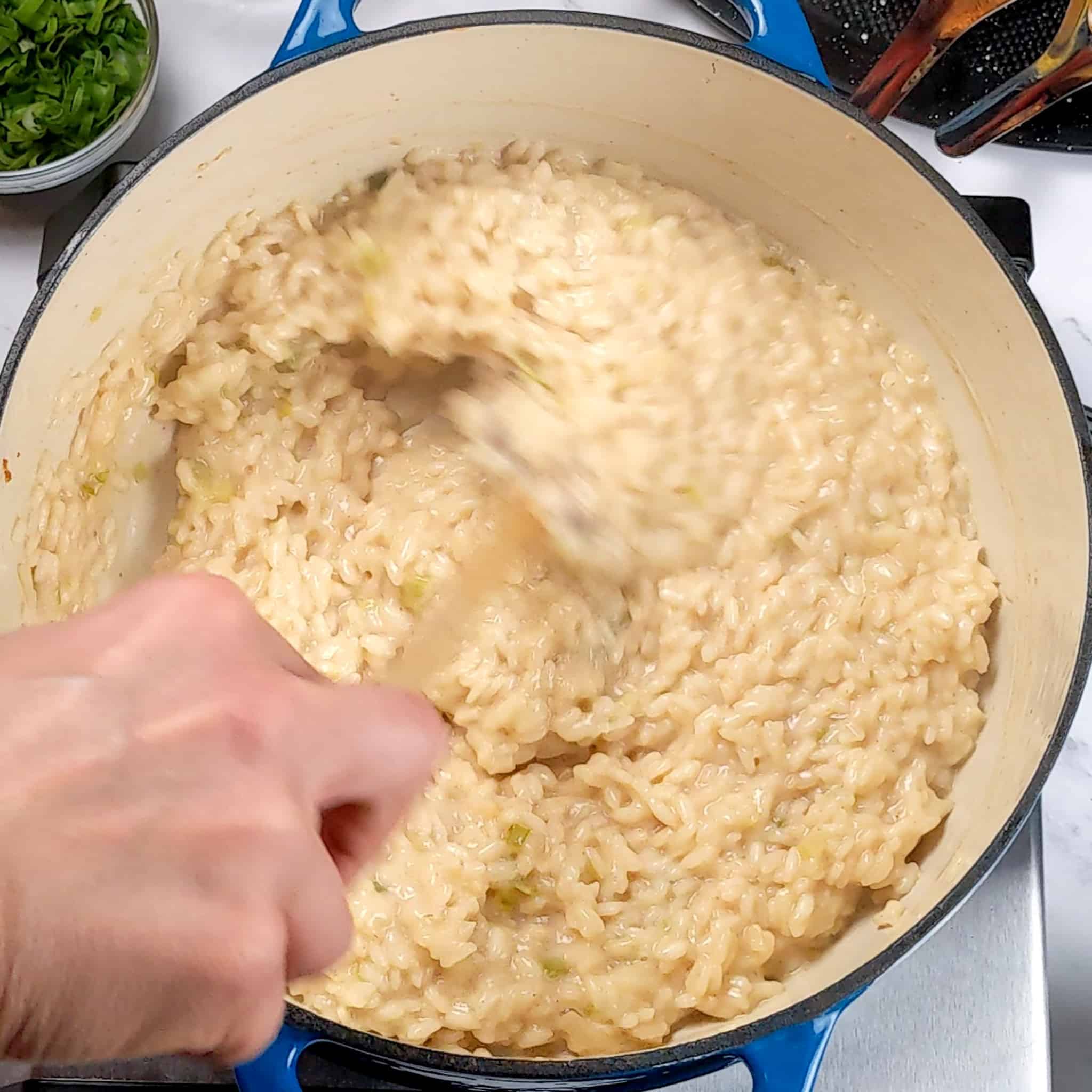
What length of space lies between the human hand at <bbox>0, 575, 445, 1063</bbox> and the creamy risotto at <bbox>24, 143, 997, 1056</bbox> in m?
0.57

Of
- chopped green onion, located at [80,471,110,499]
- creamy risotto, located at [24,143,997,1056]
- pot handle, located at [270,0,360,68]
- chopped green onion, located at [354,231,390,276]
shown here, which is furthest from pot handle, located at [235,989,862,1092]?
pot handle, located at [270,0,360,68]

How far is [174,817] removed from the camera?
678 mm

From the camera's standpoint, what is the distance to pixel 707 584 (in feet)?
4.76

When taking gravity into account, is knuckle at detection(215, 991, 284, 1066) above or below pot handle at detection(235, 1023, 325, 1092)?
above

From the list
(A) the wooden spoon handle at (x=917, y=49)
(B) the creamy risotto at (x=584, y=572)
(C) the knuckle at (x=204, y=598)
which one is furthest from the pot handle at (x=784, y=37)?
(C) the knuckle at (x=204, y=598)

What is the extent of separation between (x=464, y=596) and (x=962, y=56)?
1021 millimetres

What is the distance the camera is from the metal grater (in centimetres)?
158

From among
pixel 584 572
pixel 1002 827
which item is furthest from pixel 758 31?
pixel 1002 827

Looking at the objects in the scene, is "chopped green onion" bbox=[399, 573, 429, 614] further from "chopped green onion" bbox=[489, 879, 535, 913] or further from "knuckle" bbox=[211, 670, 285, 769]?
"knuckle" bbox=[211, 670, 285, 769]

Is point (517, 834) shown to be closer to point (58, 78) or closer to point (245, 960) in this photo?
point (245, 960)

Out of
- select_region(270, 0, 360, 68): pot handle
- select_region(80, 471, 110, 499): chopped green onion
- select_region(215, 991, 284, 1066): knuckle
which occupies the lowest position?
select_region(80, 471, 110, 499): chopped green onion

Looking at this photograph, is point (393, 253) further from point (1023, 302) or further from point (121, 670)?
point (121, 670)

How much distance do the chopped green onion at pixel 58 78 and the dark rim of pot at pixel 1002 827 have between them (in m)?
0.37

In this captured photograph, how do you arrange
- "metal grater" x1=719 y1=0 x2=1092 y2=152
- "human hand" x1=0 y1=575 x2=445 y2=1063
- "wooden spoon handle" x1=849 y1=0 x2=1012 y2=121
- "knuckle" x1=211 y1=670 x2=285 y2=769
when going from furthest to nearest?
"metal grater" x1=719 y1=0 x2=1092 y2=152 → "wooden spoon handle" x1=849 y1=0 x2=1012 y2=121 → "knuckle" x1=211 y1=670 x2=285 y2=769 → "human hand" x1=0 y1=575 x2=445 y2=1063
